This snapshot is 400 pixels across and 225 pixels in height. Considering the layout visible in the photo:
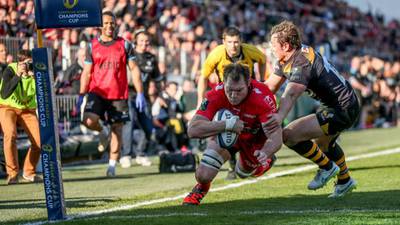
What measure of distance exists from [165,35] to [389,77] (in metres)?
13.0

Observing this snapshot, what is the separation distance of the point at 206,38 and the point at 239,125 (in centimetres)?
1733

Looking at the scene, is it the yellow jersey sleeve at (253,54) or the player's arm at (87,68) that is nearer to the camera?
the yellow jersey sleeve at (253,54)

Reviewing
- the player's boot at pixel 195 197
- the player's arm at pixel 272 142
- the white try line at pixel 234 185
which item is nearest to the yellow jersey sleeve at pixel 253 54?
the white try line at pixel 234 185

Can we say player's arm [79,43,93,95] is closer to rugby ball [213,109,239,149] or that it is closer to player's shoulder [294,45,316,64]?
player's shoulder [294,45,316,64]

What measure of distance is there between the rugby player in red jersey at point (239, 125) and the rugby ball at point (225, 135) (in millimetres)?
51

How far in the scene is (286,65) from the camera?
9.77m

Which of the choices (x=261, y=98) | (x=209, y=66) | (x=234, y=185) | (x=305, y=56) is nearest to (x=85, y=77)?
(x=209, y=66)

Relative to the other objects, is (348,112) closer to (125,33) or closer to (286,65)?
(286,65)

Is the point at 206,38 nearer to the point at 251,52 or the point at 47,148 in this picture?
the point at 251,52

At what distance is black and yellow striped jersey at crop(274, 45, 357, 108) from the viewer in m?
9.64

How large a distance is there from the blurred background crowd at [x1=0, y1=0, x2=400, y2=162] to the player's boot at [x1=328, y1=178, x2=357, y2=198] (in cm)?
656

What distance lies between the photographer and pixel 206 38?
26109 millimetres

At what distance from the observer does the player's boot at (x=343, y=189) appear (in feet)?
33.8

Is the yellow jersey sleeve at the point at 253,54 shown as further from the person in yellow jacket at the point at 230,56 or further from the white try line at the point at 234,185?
the white try line at the point at 234,185
